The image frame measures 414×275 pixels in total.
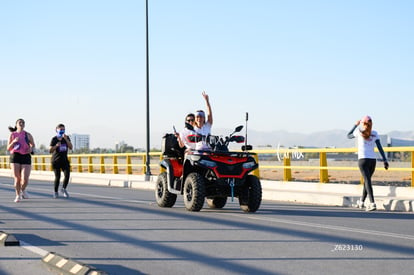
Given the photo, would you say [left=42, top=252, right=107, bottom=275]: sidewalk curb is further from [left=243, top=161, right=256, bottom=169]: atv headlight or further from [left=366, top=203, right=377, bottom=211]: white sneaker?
[left=366, top=203, right=377, bottom=211]: white sneaker

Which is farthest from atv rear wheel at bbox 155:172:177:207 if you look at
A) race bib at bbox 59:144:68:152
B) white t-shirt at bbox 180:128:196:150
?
race bib at bbox 59:144:68:152

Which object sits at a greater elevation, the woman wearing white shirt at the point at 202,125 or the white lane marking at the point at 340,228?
the woman wearing white shirt at the point at 202,125

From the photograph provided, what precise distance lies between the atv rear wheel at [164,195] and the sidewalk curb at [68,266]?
7309 mm

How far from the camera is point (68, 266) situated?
6.69 metres

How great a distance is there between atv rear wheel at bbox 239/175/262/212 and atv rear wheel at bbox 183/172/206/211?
2.91 feet

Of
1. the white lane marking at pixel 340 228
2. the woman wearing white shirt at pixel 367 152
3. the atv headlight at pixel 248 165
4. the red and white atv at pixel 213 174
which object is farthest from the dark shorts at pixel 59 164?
the woman wearing white shirt at pixel 367 152

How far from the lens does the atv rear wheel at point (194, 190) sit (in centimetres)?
1314

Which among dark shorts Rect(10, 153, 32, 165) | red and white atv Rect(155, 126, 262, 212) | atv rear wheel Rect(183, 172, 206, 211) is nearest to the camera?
atv rear wheel Rect(183, 172, 206, 211)

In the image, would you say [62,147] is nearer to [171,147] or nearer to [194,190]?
[171,147]

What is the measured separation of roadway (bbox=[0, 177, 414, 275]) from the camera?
23.7ft

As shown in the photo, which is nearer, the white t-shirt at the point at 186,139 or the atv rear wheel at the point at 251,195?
the atv rear wheel at the point at 251,195

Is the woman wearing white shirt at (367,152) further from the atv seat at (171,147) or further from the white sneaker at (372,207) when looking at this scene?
the atv seat at (171,147)

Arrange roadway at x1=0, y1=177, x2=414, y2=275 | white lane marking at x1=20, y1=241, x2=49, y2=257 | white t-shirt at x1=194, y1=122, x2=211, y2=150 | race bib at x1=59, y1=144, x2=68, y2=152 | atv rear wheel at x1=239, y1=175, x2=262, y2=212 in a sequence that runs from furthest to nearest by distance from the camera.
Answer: race bib at x1=59, y1=144, x2=68, y2=152, white t-shirt at x1=194, y1=122, x2=211, y2=150, atv rear wheel at x1=239, y1=175, x2=262, y2=212, white lane marking at x1=20, y1=241, x2=49, y2=257, roadway at x1=0, y1=177, x2=414, y2=275

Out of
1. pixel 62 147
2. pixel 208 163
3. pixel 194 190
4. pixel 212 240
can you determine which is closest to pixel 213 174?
pixel 208 163
